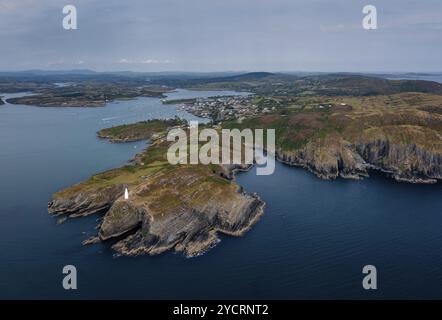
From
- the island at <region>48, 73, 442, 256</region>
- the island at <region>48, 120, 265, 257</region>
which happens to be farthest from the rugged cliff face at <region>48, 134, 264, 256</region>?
the island at <region>48, 73, 442, 256</region>

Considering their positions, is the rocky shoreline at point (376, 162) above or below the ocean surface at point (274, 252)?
above

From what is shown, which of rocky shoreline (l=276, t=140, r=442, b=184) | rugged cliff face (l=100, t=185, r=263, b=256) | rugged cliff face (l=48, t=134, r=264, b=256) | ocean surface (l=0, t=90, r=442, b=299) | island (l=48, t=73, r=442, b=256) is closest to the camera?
ocean surface (l=0, t=90, r=442, b=299)

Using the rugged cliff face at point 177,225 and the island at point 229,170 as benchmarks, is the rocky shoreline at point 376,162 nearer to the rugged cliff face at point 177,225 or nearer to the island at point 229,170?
the island at point 229,170

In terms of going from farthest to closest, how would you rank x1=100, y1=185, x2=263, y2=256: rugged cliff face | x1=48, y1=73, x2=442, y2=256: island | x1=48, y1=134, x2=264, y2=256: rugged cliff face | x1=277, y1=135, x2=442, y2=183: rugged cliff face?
x1=277, y1=135, x2=442, y2=183: rugged cliff face
x1=48, y1=73, x2=442, y2=256: island
x1=48, y1=134, x2=264, y2=256: rugged cliff face
x1=100, y1=185, x2=263, y2=256: rugged cliff face

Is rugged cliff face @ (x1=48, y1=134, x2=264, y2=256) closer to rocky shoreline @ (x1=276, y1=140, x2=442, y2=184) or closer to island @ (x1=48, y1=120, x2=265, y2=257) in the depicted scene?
island @ (x1=48, y1=120, x2=265, y2=257)

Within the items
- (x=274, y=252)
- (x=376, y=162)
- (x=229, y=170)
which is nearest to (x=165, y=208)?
(x=274, y=252)

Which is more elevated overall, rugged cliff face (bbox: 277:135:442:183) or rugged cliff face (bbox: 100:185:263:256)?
rugged cliff face (bbox: 277:135:442:183)

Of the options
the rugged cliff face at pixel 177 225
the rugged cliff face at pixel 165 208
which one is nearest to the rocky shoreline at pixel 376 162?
the rugged cliff face at pixel 165 208

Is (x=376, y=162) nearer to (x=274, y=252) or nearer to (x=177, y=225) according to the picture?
(x=274, y=252)
